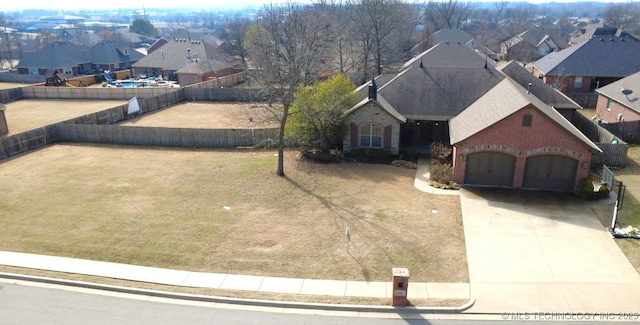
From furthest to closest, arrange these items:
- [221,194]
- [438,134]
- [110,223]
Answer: [438,134] < [221,194] < [110,223]

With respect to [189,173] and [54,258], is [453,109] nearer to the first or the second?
[189,173]

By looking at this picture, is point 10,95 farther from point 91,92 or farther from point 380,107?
point 380,107

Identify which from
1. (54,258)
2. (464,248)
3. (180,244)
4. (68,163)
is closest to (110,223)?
(54,258)

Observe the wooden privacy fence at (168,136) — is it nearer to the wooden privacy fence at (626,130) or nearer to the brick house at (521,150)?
the brick house at (521,150)

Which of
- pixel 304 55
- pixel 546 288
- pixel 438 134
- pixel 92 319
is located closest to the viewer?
pixel 92 319

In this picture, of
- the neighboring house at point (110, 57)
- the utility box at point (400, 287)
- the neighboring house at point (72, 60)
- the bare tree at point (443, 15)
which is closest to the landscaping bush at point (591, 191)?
the utility box at point (400, 287)

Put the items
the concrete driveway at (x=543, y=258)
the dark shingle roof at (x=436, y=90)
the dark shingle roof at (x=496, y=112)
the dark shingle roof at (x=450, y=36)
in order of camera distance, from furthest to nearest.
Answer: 1. the dark shingle roof at (x=450, y=36)
2. the dark shingle roof at (x=436, y=90)
3. the dark shingle roof at (x=496, y=112)
4. the concrete driveway at (x=543, y=258)

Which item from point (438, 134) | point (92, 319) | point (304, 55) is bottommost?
point (92, 319)

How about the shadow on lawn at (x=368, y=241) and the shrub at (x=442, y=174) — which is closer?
the shadow on lawn at (x=368, y=241)
